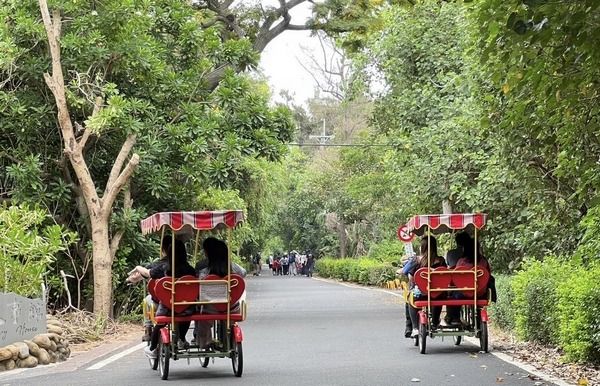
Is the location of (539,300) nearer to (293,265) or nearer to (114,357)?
(114,357)

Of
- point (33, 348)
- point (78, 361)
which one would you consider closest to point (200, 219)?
point (33, 348)

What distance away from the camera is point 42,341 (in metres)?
14.1

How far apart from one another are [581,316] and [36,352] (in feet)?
23.7

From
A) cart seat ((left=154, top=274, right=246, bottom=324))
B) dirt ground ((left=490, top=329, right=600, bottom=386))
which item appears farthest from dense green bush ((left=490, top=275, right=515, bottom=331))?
cart seat ((left=154, top=274, right=246, bottom=324))

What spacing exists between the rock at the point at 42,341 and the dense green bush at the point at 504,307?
7.31 metres

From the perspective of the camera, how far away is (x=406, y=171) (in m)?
26.4

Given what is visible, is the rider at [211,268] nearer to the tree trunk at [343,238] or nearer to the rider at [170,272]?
the rider at [170,272]

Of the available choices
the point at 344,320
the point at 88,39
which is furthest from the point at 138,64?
the point at 344,320

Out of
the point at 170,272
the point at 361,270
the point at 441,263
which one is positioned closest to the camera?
the point at 170,272

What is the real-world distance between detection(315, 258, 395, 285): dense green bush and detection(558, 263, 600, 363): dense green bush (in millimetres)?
32170

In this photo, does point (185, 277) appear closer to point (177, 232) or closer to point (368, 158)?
point (177, 232)

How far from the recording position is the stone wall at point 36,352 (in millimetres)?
12992

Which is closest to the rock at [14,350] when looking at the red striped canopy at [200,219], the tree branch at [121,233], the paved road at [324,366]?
the paved road at [324,366]

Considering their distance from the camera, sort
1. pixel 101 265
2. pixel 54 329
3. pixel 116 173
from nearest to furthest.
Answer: pixel 54 329 < pixel 101 265 < pixel 116 173
